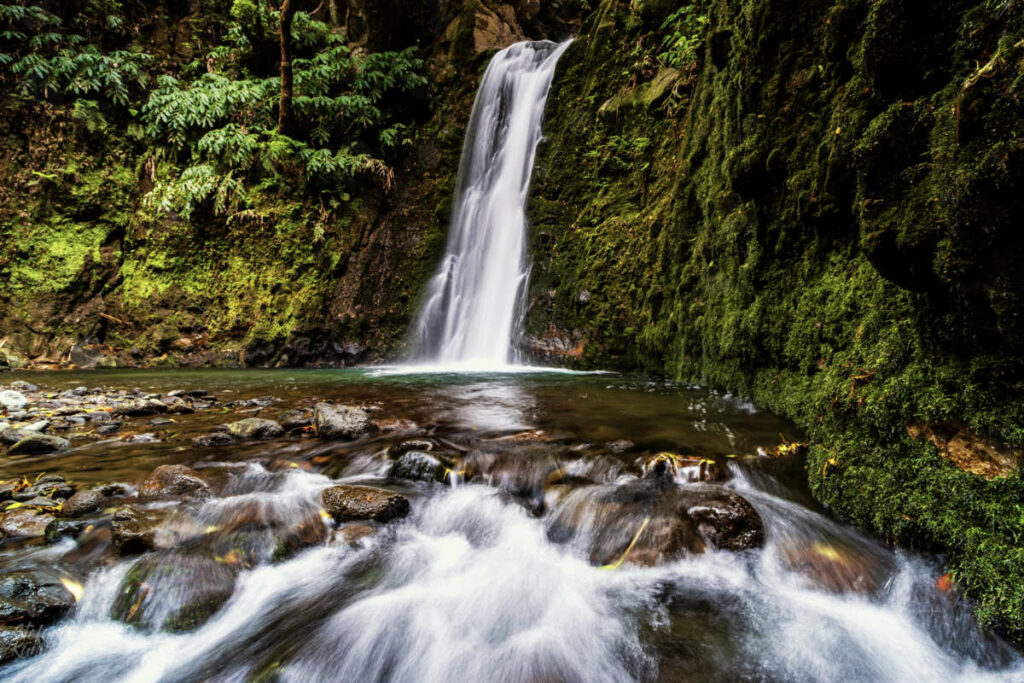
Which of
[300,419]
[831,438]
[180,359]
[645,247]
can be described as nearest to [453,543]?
[831,438]

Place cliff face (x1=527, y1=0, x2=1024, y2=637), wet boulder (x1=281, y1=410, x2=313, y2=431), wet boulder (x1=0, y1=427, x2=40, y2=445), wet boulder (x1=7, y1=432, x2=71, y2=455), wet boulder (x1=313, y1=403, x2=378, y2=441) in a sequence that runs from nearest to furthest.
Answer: cliff face (x1=527, y1=0, x2=1024, y2=637), wet boulder (x1=7, y1=432, x2=71, y2=455), wet boulder (x1=0, y1=427, x2=40, y2=445), wet boulder (x1=313, y1=403, x2=378, y2=441), wet boulder (x1=281, y1=410, x2=313, y2=431)

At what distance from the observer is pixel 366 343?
11.3m

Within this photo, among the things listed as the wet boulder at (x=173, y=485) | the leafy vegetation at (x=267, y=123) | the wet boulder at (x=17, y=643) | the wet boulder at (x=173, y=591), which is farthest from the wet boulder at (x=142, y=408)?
the leafy vegetation at (x=267, y=123)

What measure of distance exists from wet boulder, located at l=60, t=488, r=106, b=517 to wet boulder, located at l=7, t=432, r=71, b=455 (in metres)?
1.48

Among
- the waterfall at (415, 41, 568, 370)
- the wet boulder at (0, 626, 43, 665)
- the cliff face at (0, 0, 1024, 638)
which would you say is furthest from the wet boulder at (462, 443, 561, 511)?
the waterfall at (415, 41, 568, 370)

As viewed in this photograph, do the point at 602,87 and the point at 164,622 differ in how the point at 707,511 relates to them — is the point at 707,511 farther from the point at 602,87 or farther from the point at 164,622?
the point at 602,87

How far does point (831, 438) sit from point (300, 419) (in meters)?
4.60

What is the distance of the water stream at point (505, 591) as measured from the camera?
1860 millimetres

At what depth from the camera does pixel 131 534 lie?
2.46m

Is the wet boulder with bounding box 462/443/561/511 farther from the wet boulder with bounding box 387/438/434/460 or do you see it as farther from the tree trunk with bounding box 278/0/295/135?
the tree trunk with bounding box 278/0/295/135

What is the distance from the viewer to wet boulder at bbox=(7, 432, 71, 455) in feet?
12.5

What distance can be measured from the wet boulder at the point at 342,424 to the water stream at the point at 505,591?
1.88ft

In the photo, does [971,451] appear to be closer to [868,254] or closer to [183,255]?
[868,254]

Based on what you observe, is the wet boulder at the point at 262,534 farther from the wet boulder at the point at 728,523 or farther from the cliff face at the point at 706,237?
the cliff face at the point at 706,237
